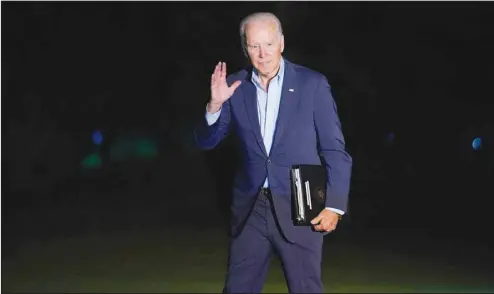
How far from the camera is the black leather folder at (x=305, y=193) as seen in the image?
3148 mm

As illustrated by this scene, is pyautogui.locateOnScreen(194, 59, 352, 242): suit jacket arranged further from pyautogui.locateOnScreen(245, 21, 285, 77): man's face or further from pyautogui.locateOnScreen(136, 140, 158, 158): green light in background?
pyautogui.locateOnScreen(136, 140, 158, 158): green light in background

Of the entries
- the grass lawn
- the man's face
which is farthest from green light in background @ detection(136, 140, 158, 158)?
the man's face

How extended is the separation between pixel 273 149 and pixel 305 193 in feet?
0.75

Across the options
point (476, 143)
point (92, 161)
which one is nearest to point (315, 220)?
point (476, 143)

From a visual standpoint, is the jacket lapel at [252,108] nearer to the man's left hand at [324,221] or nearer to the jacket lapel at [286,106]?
the jacket lapel at [286,106]

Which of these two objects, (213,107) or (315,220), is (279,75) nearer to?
(213,107)

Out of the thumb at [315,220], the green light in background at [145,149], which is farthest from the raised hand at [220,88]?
the green light in background at [145,149]

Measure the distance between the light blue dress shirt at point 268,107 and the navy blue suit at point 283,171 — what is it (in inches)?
1.0

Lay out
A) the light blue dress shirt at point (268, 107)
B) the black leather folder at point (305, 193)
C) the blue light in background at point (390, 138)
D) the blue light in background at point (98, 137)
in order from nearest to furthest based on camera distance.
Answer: the black leather folder at point (305, 193) → the light blue dress shirt at point (268, 107) → the blue light in background at point (390, 138) → the blue light in background at point (98, 137)

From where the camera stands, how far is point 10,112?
1555cm

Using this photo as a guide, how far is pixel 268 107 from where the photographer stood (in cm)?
326

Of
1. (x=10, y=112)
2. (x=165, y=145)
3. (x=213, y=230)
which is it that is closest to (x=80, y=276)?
(x=213, y=230)

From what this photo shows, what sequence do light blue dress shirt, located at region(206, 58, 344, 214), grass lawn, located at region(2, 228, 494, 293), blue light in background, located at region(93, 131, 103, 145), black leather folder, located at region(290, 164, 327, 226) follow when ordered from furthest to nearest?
blue light in background, located at region(93, 131, 103, 145)
grass lawn, located at region(2, 228, 494, 293)
light blue dress shirt, located at region(206, 58, 344, 214)
black leather folder, located at region(290, 164, 327, 226)

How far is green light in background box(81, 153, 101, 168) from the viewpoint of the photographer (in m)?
22.9
